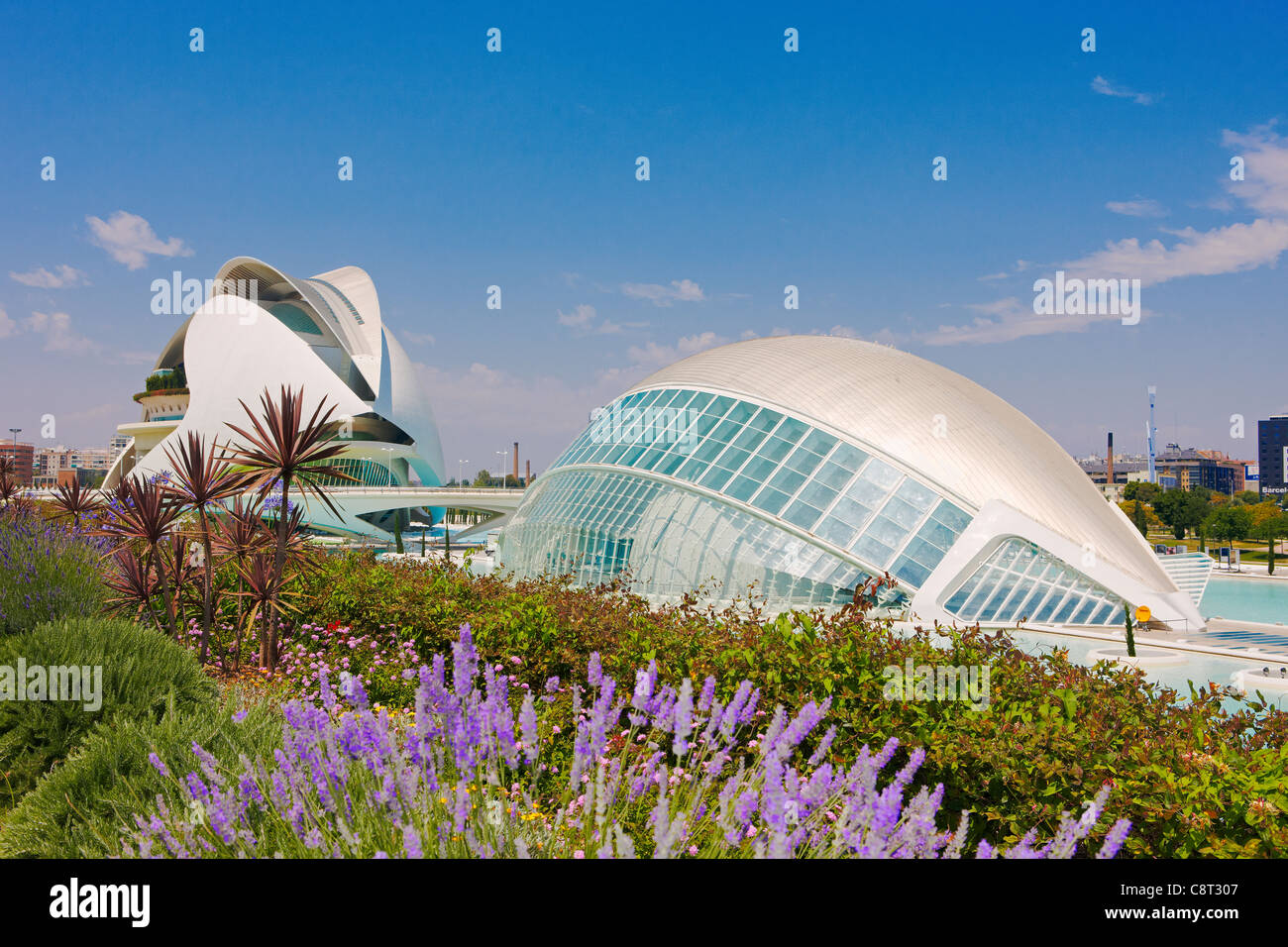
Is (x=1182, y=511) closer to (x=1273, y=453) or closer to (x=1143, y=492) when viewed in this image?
(x=1143, y=492)

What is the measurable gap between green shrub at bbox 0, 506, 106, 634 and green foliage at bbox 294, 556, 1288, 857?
4464mm

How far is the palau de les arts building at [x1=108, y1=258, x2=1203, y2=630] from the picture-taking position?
12.6m

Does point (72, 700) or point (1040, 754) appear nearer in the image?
point (1040, 754)

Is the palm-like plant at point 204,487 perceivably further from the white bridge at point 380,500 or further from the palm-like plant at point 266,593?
the white bridge at point 380,500

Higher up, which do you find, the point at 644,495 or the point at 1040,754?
the point at 644,495

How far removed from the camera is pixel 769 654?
17.6ft

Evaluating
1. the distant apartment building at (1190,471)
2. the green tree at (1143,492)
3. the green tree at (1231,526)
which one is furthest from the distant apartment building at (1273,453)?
the green tree at (1231,526)

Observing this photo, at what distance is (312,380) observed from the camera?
53.1 metres

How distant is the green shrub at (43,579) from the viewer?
305 inches

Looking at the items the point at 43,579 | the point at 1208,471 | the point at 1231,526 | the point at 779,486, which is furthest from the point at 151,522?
the point at 1208,471

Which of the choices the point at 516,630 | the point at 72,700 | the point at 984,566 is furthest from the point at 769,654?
the point at 984,566

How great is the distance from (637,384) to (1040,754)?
638 inches

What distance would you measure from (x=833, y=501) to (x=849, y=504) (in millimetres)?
269
